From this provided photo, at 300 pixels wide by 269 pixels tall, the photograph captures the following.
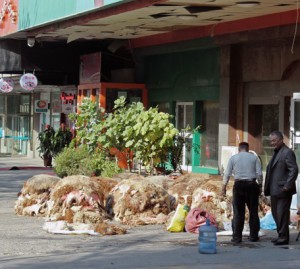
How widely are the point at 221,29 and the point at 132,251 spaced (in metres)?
13.0

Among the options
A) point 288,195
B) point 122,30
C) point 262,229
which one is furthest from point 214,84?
point 288,195

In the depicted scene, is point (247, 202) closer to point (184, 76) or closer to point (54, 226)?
point (54, 226)

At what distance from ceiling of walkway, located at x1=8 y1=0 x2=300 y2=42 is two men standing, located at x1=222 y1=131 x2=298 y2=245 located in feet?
21.0

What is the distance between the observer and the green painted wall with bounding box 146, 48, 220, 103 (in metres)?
26.4

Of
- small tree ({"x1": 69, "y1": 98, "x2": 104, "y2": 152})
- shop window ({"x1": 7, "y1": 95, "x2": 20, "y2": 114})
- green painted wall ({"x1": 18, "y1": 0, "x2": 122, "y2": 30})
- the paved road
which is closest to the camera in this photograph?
the paved road

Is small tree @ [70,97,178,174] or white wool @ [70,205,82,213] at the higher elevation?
small tree @ [70,97,178,174]

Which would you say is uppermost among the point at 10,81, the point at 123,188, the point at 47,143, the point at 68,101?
the point at 10,81

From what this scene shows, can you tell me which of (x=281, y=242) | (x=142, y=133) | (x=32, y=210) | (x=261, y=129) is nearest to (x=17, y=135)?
(x=261, y=129)

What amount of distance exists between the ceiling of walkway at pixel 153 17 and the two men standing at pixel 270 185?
6.39 meters

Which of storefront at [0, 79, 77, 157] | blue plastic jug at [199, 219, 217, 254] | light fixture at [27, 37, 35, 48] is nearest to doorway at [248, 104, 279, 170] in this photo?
light fixture at [27, 37, 35, 48]

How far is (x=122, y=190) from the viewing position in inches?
671

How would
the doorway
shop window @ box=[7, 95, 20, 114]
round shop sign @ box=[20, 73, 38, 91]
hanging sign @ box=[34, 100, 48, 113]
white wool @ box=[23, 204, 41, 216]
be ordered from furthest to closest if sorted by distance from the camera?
shop window @ box=[7, 95, 20, 114], hanging sign @ box=[34, 100, 48, 113], round shop sign @ box=[20, 73, 38, 91], the doorway, white wool @ box=[23, 204, 41, 216]

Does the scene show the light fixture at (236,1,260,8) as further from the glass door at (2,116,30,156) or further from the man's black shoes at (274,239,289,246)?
the glass door at (2,116,30,156)

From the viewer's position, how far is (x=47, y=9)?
84.4ft
